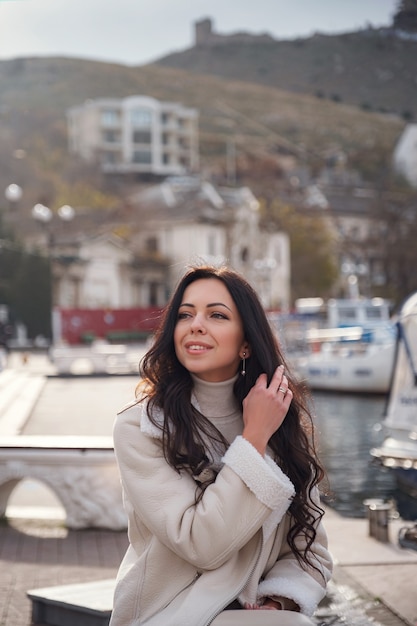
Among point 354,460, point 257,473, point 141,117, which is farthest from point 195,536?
point 141,117

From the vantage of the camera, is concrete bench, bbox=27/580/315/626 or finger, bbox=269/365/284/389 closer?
finger, bbox=269/365/284/389

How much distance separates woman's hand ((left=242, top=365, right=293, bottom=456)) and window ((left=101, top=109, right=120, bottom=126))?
10927 cm

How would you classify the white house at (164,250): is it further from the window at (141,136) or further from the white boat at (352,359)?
the window at (141,136)

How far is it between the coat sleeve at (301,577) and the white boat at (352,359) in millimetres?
26592

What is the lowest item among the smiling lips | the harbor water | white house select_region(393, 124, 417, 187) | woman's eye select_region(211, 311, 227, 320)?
the harbor water

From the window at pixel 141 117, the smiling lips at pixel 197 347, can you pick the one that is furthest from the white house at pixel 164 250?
the smiling lips at pixel 197 347

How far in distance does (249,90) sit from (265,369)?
180 metres

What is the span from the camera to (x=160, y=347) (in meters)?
3.18

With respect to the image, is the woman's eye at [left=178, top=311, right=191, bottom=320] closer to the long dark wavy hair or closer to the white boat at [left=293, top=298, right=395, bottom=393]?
the long dark wavy hair

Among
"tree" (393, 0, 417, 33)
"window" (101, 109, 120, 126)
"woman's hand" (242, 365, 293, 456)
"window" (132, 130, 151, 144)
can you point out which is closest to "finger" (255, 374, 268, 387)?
"woman's hand" (242, 365, 293, 456)

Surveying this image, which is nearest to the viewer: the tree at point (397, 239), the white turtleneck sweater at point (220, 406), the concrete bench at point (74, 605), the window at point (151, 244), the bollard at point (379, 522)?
the white turtleneck sweater at point (220, 406)

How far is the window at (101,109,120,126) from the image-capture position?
361 feet

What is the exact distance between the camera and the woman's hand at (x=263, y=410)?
2.92 m

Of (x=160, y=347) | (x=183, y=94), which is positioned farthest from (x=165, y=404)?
(x=183, y=94)
